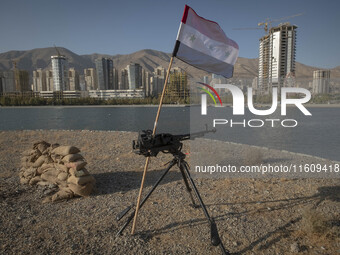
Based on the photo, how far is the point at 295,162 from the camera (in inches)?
325

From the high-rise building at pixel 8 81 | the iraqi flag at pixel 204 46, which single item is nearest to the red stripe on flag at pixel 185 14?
the iraqi flag at pixel 204 46

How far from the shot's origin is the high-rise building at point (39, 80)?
160 m

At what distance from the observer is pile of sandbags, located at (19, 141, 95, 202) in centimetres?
526

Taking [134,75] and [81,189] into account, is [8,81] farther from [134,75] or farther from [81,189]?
[81,189]

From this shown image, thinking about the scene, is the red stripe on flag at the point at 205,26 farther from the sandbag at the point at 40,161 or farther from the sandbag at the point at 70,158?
the sandbag at the point at 40,161

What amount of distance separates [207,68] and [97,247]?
3246 mm

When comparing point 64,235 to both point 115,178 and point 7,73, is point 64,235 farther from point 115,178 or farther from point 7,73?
point 7,73

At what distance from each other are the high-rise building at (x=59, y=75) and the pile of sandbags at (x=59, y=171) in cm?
15244

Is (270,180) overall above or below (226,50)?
below

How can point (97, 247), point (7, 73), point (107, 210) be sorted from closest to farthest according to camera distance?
point (97, 247) → point (107, 210) → point (7, 73)

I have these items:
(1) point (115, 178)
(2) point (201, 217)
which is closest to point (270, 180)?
(2) point (201, 217)

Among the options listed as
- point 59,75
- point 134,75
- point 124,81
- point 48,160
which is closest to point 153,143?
point 48,160

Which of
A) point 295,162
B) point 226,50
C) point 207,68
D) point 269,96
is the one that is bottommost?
point 295,162

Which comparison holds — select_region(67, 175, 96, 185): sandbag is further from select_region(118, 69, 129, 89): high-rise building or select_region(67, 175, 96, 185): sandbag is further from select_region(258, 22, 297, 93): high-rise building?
select_region(118, 69, 129, 89): high-rise building
